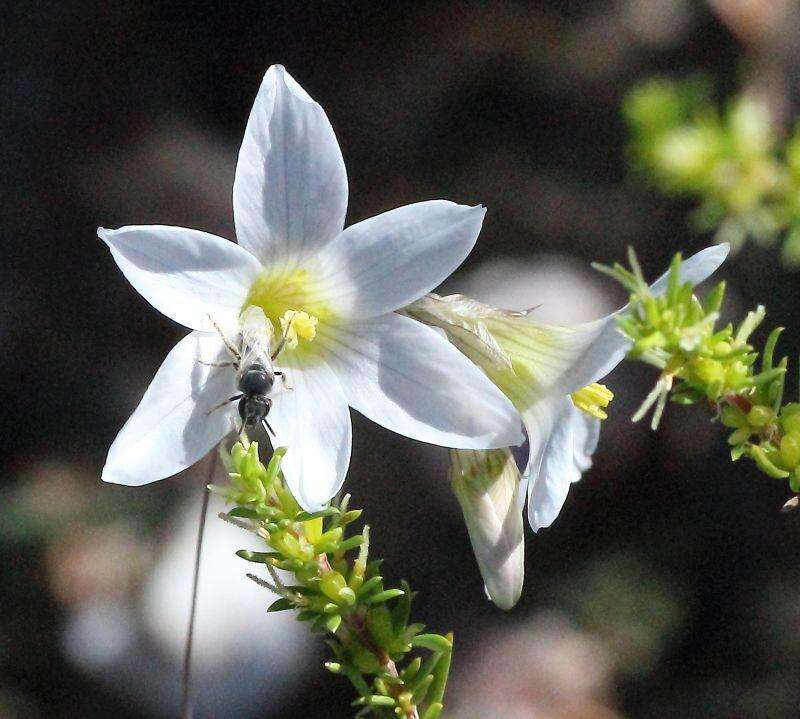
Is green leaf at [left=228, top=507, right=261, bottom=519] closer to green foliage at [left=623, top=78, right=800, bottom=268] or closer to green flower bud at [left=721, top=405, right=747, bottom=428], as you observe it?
green flower bud at [left=721, top=405, right=747, bottom=428]

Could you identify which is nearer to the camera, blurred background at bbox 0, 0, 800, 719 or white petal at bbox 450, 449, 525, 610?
white petal at bbox 450, 449, 525, 610

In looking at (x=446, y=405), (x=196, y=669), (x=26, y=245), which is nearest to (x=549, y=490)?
(x=446, y=405)

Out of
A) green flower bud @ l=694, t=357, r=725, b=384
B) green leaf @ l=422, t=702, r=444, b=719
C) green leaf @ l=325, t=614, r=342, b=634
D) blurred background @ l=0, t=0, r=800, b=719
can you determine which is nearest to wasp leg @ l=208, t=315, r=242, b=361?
green leaf @ l=325, t=614, r=342, b=634

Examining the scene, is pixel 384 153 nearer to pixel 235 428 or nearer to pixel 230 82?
pixel 230 82

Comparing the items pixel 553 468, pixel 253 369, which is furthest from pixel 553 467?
pixel 253 369

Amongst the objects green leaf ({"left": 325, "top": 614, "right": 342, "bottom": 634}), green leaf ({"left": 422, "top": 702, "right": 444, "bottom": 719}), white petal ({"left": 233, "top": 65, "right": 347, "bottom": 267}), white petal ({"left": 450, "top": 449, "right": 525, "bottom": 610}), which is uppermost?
white petal ({"left": 233, "top": 65, "right": 347, "bottom": 267})

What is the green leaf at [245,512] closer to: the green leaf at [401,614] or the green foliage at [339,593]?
the green foliage at [339,593]

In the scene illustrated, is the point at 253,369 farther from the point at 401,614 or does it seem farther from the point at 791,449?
the point at 791,449
